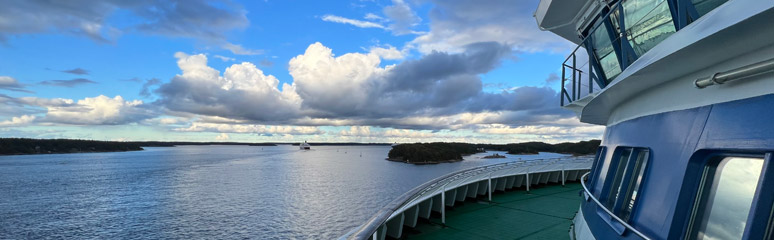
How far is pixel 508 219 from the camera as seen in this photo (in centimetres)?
1114

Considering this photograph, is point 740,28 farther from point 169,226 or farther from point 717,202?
point 169,226

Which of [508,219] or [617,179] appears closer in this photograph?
[617,179]

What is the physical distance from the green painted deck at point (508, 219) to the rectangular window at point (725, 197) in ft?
21.1

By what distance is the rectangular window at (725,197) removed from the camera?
2767mm

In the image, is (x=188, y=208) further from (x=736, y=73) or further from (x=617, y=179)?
(x=736, y=73)

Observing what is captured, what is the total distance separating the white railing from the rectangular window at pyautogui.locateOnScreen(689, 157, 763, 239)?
12.4ft

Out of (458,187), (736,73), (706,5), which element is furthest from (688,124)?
(458,187)

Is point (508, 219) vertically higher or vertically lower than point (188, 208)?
higher

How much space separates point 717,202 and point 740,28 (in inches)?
59.9

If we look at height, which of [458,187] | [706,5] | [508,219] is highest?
[706,5]

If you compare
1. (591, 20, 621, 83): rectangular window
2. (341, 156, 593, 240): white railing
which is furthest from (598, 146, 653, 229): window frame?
(341, 156, 593, 240): white railing

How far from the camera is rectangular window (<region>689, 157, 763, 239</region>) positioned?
2.77 meters

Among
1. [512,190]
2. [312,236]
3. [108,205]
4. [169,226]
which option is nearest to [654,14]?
[512,190]

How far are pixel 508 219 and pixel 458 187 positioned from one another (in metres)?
2.20
